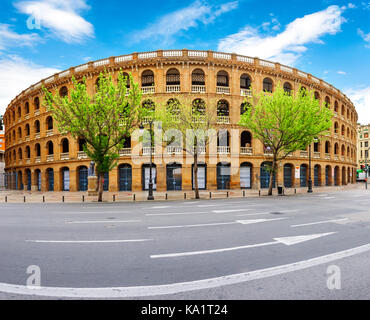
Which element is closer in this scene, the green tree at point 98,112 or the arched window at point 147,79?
the green tree at point 98,112

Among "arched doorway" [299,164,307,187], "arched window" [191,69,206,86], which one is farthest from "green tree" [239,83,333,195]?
"arched doorway" [299,164,307,187]

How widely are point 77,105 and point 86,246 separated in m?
13.7

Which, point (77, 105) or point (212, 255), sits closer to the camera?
point (212, 255)

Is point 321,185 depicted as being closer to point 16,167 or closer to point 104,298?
point 104,298

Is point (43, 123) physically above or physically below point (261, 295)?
above

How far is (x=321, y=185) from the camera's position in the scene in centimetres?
3241

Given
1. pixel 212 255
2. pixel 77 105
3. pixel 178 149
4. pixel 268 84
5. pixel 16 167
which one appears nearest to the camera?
pixel 212 255

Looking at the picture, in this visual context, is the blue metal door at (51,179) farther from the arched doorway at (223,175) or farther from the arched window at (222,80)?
the arched window at (222,80)

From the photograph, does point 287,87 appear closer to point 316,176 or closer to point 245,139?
point 245,139

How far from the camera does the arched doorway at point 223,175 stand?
87.4 feet

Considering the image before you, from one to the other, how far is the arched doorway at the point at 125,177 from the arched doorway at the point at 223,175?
11679 millimetres

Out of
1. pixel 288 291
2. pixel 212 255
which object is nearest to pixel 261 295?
pixel 288 291

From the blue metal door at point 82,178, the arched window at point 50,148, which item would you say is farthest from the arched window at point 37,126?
the blue metal door at point 82,178

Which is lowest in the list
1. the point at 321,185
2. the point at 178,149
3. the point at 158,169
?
the point at 321,185
